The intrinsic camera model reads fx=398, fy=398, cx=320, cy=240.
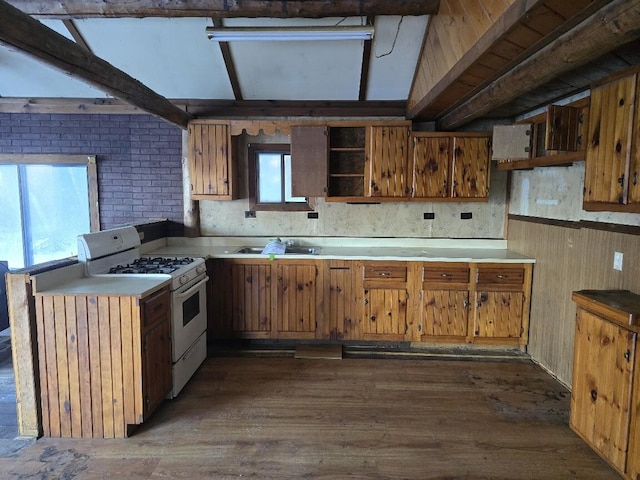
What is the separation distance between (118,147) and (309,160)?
2.16m

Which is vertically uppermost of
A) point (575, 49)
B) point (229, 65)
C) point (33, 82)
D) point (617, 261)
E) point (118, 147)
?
point (229, 65)

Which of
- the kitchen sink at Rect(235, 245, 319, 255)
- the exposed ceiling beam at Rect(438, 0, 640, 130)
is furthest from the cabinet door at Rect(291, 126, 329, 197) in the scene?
the exposed ceiling beam at Rect(438, 0, 640, 130)

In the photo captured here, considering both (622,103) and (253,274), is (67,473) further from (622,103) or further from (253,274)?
(622,103)

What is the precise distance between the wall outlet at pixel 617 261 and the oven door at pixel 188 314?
310 cm

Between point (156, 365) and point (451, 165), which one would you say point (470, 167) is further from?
point (156, 365)

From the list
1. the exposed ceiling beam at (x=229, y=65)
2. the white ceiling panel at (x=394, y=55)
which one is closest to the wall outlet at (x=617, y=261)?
the white ceiling panel at (x=394, y=55)

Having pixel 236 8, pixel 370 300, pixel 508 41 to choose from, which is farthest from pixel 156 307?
pixel 508 41

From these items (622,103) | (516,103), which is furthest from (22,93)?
(622,103)

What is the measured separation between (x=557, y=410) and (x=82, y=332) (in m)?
3.31

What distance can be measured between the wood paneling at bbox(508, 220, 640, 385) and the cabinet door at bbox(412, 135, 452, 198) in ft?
3.10

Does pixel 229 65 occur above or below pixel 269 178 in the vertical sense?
above

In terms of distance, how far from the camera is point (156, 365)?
2.73 metres

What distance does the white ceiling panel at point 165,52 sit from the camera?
11.4ft

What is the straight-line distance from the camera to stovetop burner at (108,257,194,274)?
10.3 feet
